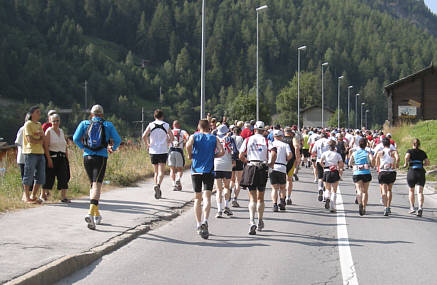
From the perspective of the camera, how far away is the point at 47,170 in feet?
38.1

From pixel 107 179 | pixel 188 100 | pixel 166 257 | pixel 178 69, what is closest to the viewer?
pixel 166 257

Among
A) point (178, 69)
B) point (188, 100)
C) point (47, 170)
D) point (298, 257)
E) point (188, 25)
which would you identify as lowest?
point (298, 257)

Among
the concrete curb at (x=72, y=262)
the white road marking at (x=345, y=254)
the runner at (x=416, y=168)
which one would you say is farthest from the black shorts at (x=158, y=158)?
the runner at (x=416, y=168)

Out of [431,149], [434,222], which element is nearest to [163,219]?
[434,222]

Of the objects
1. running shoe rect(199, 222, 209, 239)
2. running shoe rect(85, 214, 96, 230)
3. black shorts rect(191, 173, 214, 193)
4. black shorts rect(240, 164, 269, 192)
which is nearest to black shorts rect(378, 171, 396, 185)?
black shorts rect(240, 164, 269, 192)

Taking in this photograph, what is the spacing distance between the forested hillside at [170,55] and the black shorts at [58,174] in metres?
105

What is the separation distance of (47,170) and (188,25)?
170 m

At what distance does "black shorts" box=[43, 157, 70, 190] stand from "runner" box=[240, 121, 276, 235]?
4000mm

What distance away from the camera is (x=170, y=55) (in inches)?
6693

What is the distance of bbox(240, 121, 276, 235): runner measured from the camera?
380 inches

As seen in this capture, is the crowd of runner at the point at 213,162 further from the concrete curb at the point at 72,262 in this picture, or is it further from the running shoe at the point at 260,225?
the concrete curb at the point at 72,262

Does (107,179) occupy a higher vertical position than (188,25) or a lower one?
lower

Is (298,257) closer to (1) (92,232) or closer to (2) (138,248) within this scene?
(2) (138,248)

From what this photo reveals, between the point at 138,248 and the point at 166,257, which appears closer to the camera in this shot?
the point at 166,257
